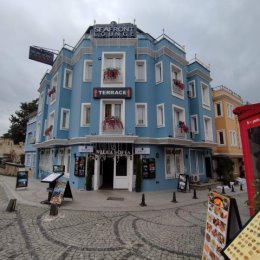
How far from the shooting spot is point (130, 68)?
14.8 metres

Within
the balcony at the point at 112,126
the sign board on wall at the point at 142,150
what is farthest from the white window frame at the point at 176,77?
the balcony at the point at 112,126

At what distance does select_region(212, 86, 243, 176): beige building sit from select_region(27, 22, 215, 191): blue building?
517 centimetres

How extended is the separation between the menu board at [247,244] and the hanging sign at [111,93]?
1249 centimetres

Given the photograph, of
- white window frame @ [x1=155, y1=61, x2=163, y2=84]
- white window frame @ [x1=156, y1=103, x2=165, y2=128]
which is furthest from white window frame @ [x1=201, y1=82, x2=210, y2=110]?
white window frame @ [x1=156, y1=103, x2=165, y2=128]

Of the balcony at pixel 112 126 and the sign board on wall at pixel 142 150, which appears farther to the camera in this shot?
the sign board on wall at pixel 142 150

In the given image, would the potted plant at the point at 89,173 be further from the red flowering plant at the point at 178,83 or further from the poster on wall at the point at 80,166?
the red flowering plant at the point at 178,83

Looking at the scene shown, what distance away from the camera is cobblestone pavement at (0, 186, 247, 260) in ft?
15.1

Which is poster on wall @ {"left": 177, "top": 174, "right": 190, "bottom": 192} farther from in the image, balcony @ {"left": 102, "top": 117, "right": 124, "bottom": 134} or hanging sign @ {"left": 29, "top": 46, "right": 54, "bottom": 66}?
hanging sign @ {"left": 29, "top": 46, "right": 54, "bottom": 66}

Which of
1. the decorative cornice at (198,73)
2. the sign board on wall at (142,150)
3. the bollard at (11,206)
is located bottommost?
the bollard at (11,206)

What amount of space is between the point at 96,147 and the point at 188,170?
8.20m

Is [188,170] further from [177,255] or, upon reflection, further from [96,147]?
[177,255]

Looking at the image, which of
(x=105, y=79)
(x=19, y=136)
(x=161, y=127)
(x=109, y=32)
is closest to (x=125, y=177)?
(x=161, y=127)

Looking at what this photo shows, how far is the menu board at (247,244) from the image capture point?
2041 mm

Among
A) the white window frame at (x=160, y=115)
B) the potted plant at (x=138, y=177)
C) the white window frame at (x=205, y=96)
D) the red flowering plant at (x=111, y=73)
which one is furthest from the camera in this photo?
the white window frame at (x=205, y=96)
